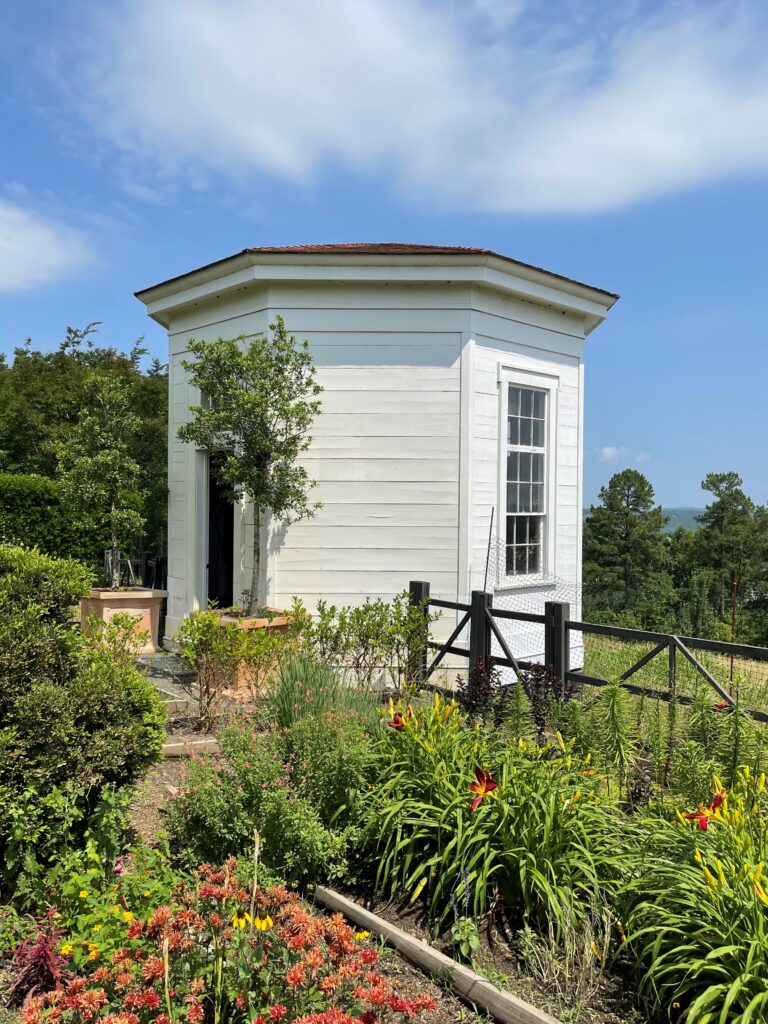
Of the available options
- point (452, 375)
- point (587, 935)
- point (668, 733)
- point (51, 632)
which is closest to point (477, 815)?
point (587, 935)

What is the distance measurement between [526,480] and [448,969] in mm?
7372

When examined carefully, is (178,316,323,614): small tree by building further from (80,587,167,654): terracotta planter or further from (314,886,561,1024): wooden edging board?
(314,886,561,1024): wooden edging board

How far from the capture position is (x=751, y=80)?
7.00 m

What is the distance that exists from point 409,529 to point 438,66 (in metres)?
5.33

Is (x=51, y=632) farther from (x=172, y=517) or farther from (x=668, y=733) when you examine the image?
(x=172, y=517)

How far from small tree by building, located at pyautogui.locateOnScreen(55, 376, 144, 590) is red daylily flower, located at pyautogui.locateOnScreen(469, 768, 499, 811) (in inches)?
297

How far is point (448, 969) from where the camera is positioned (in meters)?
2.80

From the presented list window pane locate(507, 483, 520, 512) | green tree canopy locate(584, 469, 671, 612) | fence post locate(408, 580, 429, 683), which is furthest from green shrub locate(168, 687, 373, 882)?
green tree canopy locate(584, 469, 671, 612)

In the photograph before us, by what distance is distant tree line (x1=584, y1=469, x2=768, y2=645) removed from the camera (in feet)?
130

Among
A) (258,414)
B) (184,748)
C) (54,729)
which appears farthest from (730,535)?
(54,729)

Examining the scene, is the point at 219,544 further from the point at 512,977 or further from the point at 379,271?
the point at 512,977

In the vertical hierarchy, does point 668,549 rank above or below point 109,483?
below

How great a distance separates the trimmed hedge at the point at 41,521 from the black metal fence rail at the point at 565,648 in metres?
6.05

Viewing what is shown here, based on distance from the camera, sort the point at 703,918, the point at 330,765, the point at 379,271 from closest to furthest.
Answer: the point at 703,918 → the point at 330,765 → the point at 379,271
